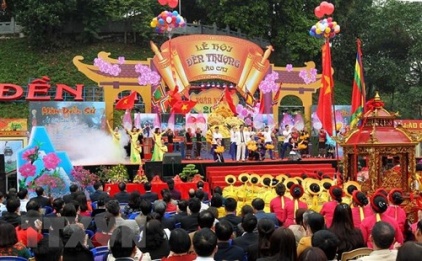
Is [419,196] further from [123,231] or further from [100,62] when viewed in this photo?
[100,62]

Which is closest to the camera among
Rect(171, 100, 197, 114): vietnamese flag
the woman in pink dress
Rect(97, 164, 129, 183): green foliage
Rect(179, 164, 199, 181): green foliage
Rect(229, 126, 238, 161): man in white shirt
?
the woman in pink dress

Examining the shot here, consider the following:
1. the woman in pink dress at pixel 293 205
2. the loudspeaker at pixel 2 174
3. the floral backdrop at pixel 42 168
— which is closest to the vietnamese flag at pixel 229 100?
the floral backdrop at pixel 42 168

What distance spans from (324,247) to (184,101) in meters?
12.9

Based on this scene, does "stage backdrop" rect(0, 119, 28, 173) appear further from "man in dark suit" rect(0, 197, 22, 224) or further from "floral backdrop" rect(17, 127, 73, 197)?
"man in dark suit" rect(0, 197, 22, 224)

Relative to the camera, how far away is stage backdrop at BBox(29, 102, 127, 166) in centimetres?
1406

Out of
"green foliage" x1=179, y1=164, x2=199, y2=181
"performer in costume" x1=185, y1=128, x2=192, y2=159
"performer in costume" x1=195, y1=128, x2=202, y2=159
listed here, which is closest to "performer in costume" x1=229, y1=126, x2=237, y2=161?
"performer in costume" x1=195, y1=128, x2=202, y2=159

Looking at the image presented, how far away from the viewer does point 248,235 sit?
4297 mm

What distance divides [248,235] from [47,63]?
913 inches

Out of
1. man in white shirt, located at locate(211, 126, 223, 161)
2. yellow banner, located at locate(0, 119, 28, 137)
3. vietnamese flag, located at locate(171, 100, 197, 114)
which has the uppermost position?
vietnamese flag, located at locate(171, 100, 197, 114)

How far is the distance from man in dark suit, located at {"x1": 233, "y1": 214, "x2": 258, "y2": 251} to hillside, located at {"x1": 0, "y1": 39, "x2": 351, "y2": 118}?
19.5 m

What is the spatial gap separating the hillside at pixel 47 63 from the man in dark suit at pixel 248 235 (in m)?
19.5

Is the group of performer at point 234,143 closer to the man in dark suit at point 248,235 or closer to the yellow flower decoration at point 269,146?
the yellow flower decoration at point 269,146

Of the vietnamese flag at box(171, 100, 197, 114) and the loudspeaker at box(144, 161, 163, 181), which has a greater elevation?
the vietnamese flag at box(171, 100, 197, 114)

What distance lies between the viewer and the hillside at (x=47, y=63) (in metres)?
24.0
